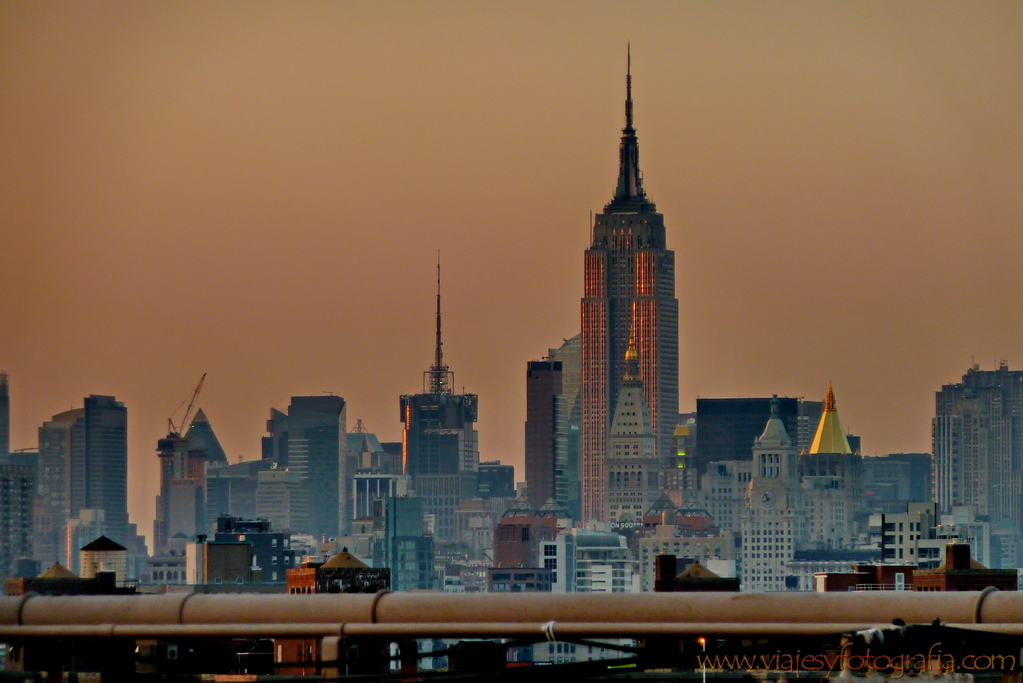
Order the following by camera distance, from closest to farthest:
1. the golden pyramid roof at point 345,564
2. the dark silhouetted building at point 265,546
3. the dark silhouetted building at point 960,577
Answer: the dark silhouetted building at point 960,577
the golden pyramid roof at point 345,564
the dark silhouetted building at point 265,546

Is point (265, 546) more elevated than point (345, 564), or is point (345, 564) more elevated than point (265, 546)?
point (345, 564)

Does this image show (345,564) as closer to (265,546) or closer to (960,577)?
(960,577)

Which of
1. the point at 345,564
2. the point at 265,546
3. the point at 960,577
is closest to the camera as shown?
the point at 960,577

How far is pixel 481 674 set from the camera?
22.9ft

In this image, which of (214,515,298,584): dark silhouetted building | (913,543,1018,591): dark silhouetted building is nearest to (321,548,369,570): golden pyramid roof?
(913,543,1018,591): dark silhouetted building

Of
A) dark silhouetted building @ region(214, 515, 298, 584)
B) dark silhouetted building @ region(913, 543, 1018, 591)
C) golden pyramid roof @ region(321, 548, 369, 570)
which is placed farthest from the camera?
dark silhouetted building @ region(214, 515, 298, 584)

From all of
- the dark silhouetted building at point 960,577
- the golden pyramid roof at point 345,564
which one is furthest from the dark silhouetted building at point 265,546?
the dark silhouetted building at point 960,577

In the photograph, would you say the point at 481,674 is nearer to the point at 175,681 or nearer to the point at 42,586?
the point at 175,681

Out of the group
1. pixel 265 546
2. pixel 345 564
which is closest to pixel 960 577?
pixel 345 564

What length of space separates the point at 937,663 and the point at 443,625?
1.55 meters

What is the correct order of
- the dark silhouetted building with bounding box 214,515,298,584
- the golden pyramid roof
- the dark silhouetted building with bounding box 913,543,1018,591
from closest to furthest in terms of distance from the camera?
1. the dark silhouetted building with bounding box 913,543,1018,591
2. the golden pyramid roof
3. the dark silhouetted building with bounding box 214,515,298,584

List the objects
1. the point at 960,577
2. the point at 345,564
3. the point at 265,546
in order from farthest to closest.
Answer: the point at 265,546 < the point at 345,564 < the point at 960,577

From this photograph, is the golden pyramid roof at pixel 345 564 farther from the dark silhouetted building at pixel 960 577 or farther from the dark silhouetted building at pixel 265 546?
the dark silhouetted building at pixel 265 546

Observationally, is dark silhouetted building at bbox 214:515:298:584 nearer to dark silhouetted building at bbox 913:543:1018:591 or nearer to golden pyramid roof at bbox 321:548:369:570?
golden pyramid roof at bbox 321:548:369:570
